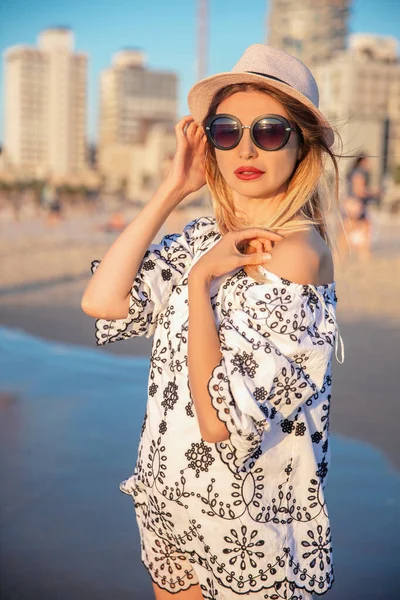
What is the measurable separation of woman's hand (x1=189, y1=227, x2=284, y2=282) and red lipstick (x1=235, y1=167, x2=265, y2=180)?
13cm

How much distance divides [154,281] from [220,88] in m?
0.47

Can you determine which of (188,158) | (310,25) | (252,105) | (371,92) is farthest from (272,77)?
(310,25)

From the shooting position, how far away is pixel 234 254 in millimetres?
1581

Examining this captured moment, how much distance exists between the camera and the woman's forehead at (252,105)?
5.51 feet

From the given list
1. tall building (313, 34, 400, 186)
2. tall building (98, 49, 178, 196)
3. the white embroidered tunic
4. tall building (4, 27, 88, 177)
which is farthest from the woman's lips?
tall building (98, 49, 178, 196)

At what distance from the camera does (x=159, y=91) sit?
183750 mm

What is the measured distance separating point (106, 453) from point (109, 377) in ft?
5.14

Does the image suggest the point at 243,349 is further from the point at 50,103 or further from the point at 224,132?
the point at 50,103

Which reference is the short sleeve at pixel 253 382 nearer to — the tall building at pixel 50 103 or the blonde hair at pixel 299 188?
the blonde hair at pixel 299 188

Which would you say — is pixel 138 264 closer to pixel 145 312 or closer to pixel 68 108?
pixel 145 312

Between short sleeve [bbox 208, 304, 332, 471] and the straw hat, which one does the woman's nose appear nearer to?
the straw hat

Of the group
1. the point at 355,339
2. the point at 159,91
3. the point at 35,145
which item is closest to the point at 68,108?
the point at 35,145

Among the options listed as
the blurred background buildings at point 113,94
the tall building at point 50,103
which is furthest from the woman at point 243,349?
the tall building at point 50,103

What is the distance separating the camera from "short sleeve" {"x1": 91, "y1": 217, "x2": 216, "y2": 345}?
5.93 ft
